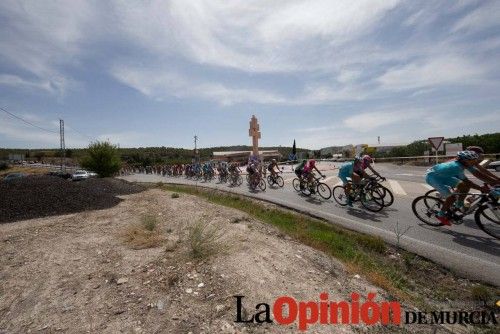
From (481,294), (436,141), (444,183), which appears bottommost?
(481,294)

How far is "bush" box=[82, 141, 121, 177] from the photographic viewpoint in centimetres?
4159

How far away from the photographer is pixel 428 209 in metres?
7.89

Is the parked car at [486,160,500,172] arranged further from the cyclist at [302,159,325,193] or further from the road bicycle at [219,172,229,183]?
the road bicycle at [219,172,229,183]

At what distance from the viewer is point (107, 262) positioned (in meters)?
5.39

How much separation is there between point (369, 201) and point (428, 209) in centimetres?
273

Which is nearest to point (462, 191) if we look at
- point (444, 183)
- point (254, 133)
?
point (444, 183)

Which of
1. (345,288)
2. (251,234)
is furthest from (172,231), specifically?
(345,288)

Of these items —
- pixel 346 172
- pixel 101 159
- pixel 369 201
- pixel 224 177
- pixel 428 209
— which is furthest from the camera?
pixel 101 159

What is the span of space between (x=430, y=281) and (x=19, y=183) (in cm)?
1971

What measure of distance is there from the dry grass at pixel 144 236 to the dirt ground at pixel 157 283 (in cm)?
17

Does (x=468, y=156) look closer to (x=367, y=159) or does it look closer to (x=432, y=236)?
(x=432, y=236)

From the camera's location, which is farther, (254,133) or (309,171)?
(254,133)

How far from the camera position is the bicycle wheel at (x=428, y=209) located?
7.71m

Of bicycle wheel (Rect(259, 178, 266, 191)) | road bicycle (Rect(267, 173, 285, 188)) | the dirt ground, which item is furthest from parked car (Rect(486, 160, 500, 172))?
the dirt ground
